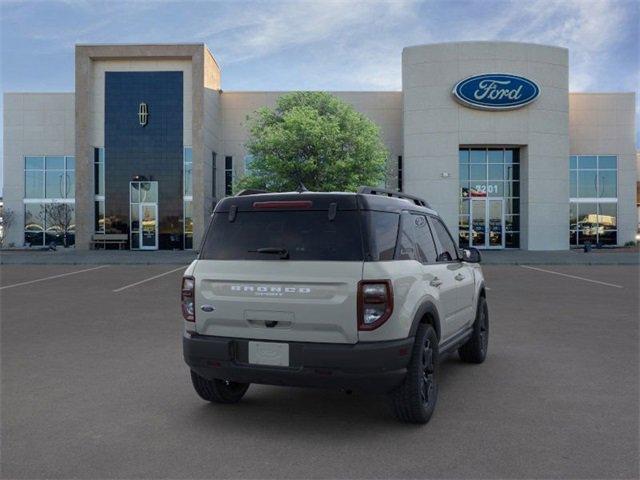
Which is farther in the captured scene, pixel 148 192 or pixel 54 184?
pixel 54 184

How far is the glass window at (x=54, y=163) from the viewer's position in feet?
119

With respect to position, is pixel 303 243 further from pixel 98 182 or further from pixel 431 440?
pixel 98 182

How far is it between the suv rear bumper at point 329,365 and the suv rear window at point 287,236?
2.10ft

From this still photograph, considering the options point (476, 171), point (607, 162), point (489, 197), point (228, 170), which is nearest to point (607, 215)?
point (607, 162)

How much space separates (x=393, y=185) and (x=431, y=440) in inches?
1228

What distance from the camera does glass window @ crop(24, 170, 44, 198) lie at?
36.4m

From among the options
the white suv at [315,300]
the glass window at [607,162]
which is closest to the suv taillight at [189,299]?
the white suv at [315,300]

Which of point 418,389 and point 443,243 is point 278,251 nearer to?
point 418,389

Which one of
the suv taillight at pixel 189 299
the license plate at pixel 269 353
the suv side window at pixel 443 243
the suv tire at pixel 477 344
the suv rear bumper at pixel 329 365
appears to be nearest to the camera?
the suv rear bumper at pixel 329 365

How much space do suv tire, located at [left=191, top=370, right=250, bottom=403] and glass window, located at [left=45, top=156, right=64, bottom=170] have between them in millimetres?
35810

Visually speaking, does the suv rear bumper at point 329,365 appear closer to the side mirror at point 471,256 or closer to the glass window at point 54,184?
the side mirror at point 471,256

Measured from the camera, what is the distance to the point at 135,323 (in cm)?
900

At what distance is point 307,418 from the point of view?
449 cm

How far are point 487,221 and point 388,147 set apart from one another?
7.63 m
